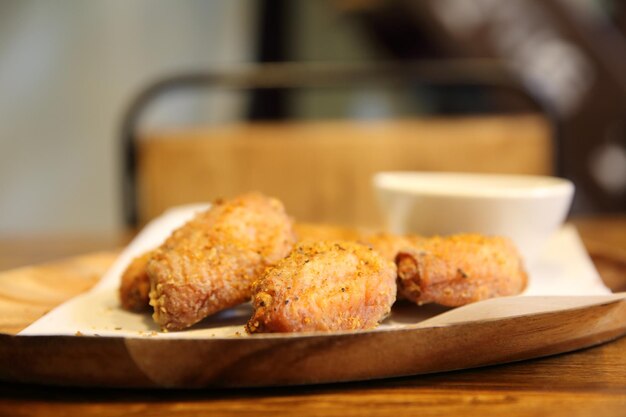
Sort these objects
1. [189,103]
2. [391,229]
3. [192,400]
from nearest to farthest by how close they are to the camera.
Answer: [192,400] → [391,229] → [189,103]

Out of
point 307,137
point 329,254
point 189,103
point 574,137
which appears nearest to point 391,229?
point 329,254

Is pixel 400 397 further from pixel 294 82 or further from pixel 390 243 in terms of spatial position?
pixel 294 82

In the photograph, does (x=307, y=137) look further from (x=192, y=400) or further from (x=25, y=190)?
(x=192, y=400)

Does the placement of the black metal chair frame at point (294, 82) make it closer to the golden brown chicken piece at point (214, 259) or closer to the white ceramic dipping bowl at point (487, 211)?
the white ceramic dipping bowl at point (487, 211)

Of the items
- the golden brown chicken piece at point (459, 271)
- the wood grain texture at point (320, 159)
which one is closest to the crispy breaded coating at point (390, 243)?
the golden brown chicken piece at point (459, 271)

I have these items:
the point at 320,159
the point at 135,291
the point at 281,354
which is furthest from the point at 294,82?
the point at 281,354

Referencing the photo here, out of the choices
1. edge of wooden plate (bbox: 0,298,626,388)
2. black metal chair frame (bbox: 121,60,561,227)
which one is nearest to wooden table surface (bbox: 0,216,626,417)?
edge of wooden plate (bbox: 0,298,626,388)

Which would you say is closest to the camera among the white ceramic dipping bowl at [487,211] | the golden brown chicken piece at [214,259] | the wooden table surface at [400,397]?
the wooden table surface at [400,397]
